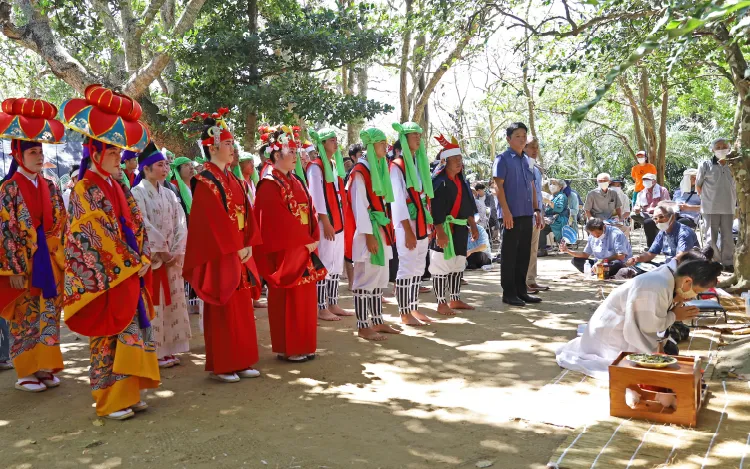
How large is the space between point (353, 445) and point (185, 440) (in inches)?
39.7

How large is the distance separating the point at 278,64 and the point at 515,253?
4.76 metres

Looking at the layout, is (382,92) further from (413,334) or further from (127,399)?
(127,399)

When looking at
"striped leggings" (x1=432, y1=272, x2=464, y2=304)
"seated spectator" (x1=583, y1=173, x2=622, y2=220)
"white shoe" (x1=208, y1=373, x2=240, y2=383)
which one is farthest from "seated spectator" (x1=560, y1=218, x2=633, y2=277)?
"white shoe" (x1=208, y1=373, x2=240, y2=383)

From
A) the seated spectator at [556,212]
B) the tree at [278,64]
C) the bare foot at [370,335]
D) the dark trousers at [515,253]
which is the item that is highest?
the tree at [278,64]

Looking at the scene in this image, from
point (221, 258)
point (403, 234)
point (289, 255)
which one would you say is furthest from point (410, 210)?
point (221, 258)

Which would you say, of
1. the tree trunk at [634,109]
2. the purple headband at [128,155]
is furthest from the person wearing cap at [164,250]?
the tree trunk at [634,109]

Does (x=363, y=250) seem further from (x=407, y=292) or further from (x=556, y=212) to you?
(x=556, y=212)

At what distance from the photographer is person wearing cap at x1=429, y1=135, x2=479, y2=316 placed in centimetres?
730

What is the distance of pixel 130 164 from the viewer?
6137mm

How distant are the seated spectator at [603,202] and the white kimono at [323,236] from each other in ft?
18.8

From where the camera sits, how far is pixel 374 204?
651cm

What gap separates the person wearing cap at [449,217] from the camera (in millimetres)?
7301

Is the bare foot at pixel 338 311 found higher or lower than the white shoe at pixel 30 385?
higher

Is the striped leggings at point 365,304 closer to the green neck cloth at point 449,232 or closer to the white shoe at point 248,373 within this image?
the green neck cloth at point 449,232
